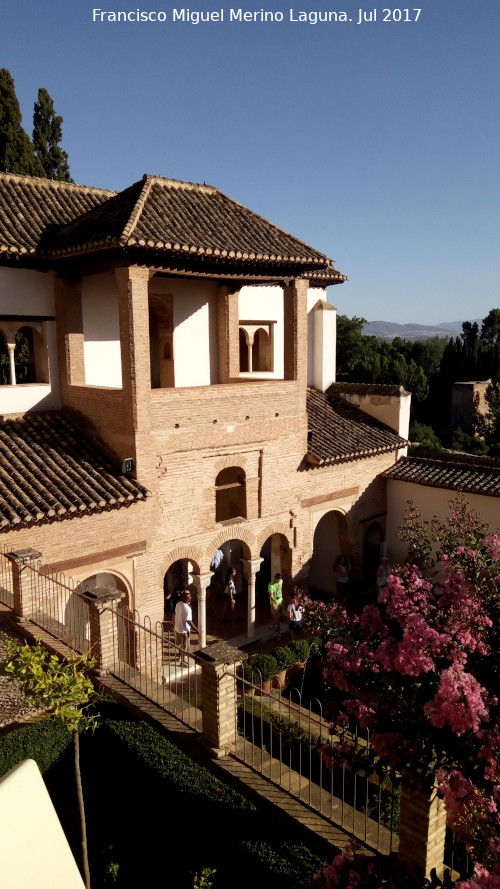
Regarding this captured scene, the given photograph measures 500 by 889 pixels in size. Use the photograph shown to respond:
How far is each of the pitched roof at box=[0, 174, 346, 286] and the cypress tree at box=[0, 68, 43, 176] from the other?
518 centimetres

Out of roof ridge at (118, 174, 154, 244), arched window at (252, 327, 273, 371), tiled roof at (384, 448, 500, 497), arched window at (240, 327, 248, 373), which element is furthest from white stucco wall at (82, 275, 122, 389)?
tiled roof at (384, 448, 500, 497)

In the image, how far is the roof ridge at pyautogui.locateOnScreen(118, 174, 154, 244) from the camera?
9.53 m

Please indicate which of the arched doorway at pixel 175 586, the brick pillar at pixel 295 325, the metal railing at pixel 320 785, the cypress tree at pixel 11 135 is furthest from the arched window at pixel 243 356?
the metal railing at pixel 320 785

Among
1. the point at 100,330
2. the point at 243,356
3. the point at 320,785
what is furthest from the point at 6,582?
the point at 243,356

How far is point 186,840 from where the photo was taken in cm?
566

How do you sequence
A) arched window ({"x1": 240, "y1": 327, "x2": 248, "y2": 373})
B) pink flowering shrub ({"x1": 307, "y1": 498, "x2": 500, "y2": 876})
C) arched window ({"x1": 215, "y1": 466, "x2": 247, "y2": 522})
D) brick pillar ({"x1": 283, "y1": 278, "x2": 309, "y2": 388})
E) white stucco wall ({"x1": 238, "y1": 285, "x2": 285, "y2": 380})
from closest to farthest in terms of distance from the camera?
pink flowering shrub ({"x1": 307, "y1": 498, "x2": 500, "y2": 876})
brick pillar ({"x1": 283, "y1": 278, "x2": 309, "y2": 388})
arched window ({"x1": 215, "y1": 466, "x2": 247, "y2": 522})
white stucco wall ({"x1": 238, "y1": 285, "x2": 285, "y2": 380})
arched window ({"x1": 240, "y1": 327, "x2": 248, "y2": 373})

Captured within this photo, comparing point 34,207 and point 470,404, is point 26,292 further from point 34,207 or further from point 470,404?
point 470,404

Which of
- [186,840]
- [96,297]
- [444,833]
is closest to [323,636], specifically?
[444,833]

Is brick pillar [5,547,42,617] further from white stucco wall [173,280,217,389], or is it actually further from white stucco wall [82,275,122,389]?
white stucco wall [173,280,217,389]

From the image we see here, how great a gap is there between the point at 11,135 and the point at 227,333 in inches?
340

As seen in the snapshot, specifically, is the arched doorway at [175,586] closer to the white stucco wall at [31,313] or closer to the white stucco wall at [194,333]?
the white stucco wall at [194,333]

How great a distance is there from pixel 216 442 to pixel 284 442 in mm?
1695

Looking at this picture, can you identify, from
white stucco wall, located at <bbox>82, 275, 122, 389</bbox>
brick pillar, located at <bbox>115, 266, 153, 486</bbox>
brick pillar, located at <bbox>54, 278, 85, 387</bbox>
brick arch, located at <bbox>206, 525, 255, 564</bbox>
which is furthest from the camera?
white stucco wall, located at <bbox>82, 275, 122, 389</bbox>

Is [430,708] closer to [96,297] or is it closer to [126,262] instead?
[126,262]
